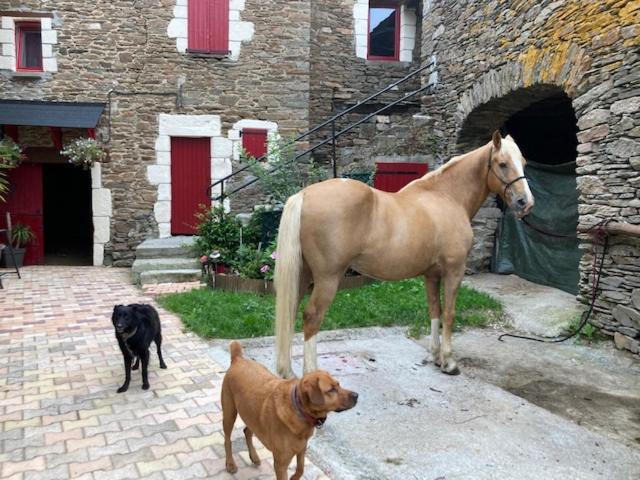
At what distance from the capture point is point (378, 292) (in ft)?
21.3

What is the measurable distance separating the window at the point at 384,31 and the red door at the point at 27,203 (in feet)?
25.5

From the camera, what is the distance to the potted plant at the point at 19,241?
9.15m

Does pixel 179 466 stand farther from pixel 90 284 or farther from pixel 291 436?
pixel 90 284

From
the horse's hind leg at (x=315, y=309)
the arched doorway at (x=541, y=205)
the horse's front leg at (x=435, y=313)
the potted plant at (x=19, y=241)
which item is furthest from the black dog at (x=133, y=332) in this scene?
the potted plant at (x=19, y=241)

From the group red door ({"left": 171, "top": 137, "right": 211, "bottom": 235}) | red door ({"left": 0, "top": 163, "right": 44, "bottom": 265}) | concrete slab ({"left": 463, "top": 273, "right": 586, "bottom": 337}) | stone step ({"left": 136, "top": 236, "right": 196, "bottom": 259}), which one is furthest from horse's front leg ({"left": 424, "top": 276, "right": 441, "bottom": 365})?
red door ({"left": 0, "top": 163, "right": 44, "bottom": 265})

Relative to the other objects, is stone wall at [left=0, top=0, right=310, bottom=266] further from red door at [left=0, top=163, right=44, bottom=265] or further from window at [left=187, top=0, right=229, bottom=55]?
red door at [left=0, top=163, right=44, bottom=265]

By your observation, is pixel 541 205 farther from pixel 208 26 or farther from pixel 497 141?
pixel 208 26

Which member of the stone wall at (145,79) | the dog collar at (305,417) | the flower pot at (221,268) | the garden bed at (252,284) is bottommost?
the garden bed at (252,284)

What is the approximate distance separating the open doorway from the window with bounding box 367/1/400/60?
8844 millimetres

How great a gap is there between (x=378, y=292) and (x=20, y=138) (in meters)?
7.74

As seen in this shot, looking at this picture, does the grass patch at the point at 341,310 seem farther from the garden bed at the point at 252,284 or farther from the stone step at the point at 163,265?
the stone step at the point at 163,265

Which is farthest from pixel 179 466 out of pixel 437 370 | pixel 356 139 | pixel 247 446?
pixel 356 139

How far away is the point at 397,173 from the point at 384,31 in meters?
4.21

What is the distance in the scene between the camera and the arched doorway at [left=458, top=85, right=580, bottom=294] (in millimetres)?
6633
